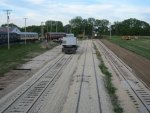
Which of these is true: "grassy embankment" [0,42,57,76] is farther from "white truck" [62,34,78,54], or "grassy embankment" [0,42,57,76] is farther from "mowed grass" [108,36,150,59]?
"mowed grass" [108,36,150,59]

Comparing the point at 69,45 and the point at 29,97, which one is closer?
the point at 29,97

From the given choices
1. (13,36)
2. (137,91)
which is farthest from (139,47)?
(137,91)

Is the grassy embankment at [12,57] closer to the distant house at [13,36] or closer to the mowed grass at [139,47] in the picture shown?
the distant house at [13,36]

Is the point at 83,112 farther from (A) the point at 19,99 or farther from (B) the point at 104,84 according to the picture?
(B) the point at 104,84

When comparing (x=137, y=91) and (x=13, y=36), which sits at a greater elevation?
(x=13, y=36)

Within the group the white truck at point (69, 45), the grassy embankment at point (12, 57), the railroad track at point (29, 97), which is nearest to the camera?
the railroad track at point (29, 97)

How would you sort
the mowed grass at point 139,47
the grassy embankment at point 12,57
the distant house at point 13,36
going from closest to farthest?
1. the grassy embankment at point 12,57
2. the mowed grass at point 139,47
3. the distant house at point 13,36

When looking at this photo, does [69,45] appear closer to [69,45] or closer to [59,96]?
[69,45]

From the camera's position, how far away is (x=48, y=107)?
639 inches

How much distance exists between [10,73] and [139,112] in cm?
1596

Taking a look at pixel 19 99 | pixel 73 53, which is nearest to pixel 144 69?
pixel 19 99

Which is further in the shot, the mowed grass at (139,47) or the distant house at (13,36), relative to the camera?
the distant house at (13,36)

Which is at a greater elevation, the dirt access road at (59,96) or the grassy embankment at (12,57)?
the dirt access road at (59,96)

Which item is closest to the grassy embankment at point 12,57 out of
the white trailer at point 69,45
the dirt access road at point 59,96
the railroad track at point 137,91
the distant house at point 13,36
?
the distant house at point 13,36
